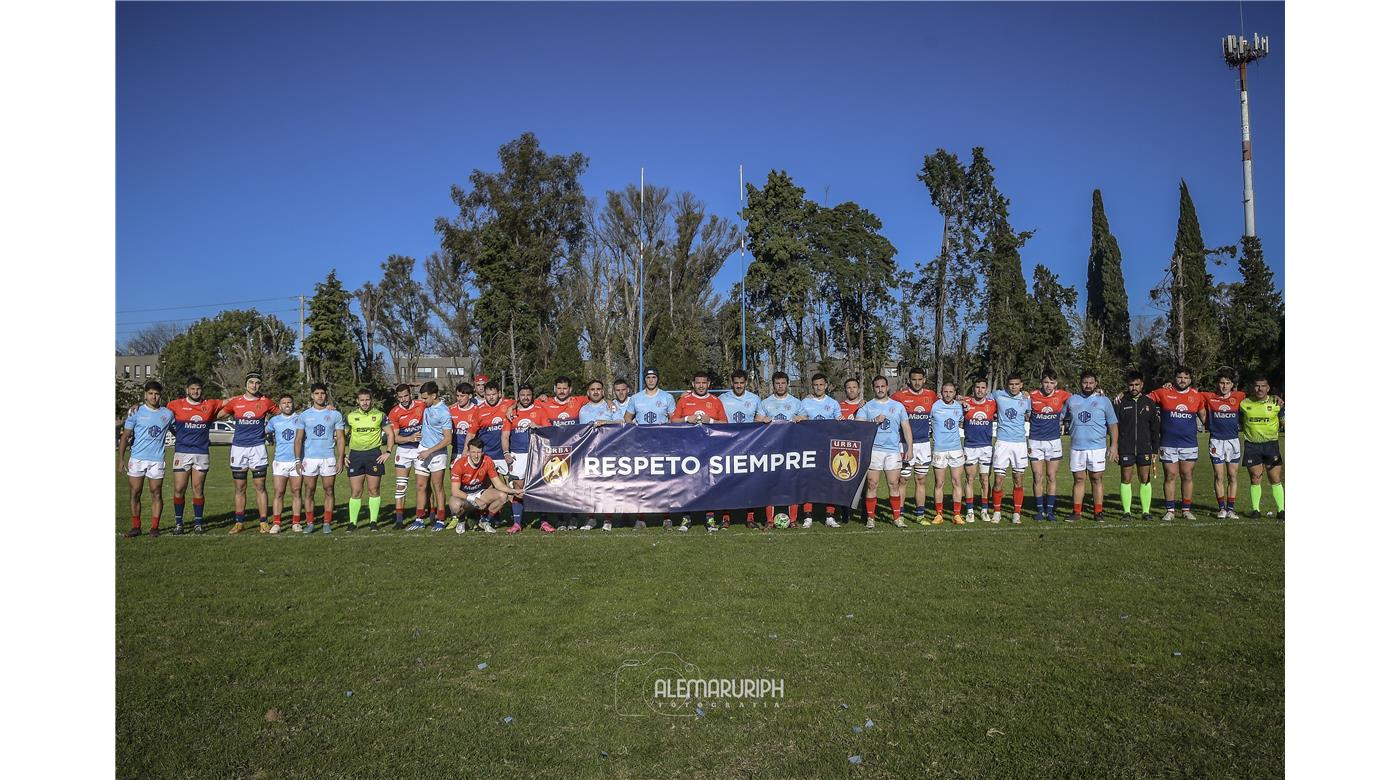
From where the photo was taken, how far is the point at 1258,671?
4.35m

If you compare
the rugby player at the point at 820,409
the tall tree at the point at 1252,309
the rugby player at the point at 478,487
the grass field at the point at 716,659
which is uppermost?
the tall tree at the point at 1252,309

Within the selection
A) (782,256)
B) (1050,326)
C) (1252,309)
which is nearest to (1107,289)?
(1050,326)

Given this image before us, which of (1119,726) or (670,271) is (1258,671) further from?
(670,271)

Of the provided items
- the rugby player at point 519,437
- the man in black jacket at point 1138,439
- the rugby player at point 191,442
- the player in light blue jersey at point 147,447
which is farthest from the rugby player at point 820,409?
the player in light blue jersey at point 147,447

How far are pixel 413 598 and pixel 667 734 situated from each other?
3217 mm

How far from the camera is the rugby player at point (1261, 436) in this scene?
9594 millimetres

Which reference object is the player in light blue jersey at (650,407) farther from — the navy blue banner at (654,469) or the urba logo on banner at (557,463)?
the urba logo on banner at (557,463)

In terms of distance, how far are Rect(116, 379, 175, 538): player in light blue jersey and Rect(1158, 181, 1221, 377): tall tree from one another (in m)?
32.7

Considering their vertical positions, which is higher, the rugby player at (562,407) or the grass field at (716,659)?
the rugby player at (562,407)

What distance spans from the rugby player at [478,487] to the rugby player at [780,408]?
3168 millimetres

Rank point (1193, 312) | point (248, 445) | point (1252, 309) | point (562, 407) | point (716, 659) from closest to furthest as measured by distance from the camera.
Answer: point (716, 659), point (248, 445), point (562, 407), point (1252, 309), point (1193, 312)

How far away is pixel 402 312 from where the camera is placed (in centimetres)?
5162

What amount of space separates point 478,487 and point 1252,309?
1050 inches

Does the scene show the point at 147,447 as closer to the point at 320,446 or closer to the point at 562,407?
the point at 320,446
